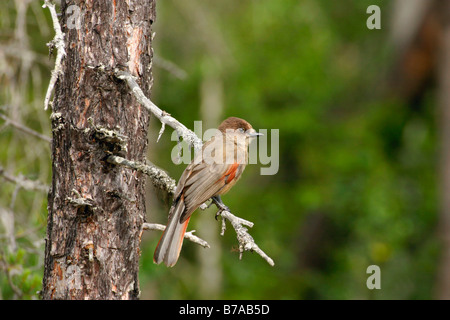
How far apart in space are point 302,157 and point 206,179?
8143 mm

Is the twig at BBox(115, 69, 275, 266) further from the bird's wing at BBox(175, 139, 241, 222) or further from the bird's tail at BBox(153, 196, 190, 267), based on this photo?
the bird's wing at BBox(175, 139, 241, 222)

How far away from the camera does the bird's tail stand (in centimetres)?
386

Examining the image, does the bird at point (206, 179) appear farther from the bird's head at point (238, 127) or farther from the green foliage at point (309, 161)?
the green foliage at point (309, 161)

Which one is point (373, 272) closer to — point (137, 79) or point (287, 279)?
point (287, 279)

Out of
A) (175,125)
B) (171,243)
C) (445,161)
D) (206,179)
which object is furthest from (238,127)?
(445,161)

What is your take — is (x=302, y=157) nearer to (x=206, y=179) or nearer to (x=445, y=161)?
(x=445, y=161)

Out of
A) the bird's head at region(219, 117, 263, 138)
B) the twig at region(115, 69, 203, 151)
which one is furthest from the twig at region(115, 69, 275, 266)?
the bird's head at region(219, 117, 263, 138)

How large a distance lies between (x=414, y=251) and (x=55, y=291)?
1036cm

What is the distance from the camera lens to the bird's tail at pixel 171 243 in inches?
152

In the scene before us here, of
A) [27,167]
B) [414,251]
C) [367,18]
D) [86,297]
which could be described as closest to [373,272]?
[414,251]

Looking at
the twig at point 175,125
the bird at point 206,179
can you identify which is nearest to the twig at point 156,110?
the twig at point 175,125

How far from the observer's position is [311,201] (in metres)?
11.5

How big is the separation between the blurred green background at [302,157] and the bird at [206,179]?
4.75 m

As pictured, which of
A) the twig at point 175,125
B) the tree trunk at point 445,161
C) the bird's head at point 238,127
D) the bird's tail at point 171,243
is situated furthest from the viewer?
the tree trunk at point 445,161
